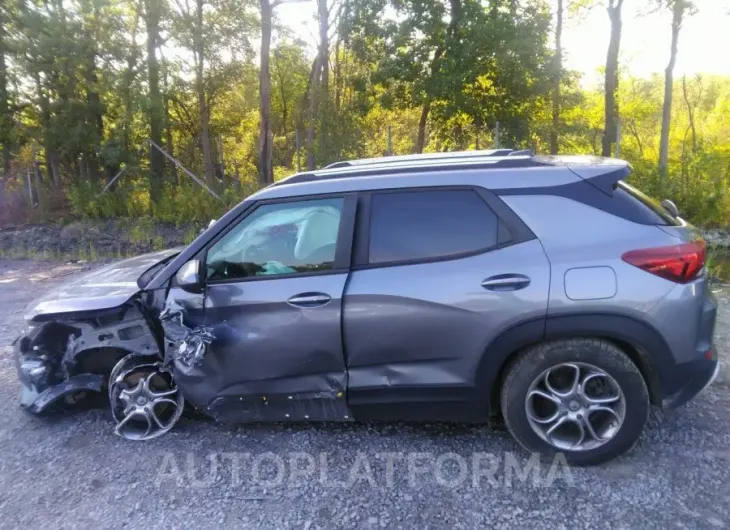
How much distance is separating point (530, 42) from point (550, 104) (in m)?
2.16

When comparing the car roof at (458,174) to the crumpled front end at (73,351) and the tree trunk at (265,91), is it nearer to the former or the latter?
the crumpled front end at (73,351)

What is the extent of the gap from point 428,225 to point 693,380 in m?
1.72

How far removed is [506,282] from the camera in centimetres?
288

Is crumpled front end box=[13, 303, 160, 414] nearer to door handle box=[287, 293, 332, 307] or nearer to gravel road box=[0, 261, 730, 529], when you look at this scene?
gravel road box=[0, 261, 730, 529]

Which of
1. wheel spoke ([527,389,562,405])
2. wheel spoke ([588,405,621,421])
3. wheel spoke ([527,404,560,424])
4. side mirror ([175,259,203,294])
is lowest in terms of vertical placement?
wheel spoke ([527,404,560,424])

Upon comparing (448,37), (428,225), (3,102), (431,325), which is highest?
(448,37)

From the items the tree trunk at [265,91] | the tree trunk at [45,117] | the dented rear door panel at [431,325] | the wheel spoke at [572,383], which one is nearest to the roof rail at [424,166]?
the dented rear door panel at [431,325]

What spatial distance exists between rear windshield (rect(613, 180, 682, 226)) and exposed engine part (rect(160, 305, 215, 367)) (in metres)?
2.59

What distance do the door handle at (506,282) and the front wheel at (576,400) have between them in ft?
1.28

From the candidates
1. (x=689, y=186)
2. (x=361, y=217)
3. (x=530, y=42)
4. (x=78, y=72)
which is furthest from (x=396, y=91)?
(x=361, y=217)

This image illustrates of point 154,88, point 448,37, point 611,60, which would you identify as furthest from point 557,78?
point 154,88

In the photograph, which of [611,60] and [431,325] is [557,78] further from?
[431,325]

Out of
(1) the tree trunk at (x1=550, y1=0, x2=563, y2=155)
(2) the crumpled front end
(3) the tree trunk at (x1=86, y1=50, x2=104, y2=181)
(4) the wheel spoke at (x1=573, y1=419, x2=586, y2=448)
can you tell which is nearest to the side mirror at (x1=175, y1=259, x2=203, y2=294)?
(2) the crumpled front end

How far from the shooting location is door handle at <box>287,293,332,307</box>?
10.1 feet
